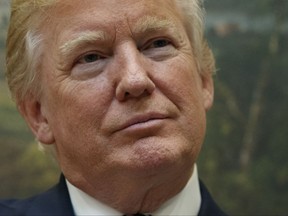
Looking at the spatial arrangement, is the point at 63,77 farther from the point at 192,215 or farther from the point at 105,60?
the point at 192,215

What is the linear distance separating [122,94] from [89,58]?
0.16 m

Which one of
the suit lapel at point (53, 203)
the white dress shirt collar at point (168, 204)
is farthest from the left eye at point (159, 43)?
the suit lapel at point (53, 203)

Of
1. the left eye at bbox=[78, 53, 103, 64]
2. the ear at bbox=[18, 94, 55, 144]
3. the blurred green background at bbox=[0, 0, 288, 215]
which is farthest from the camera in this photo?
the blurred green background at bbox=[0, 0, 288, 215]

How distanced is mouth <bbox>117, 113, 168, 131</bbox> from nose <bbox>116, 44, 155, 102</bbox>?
48 millimetres

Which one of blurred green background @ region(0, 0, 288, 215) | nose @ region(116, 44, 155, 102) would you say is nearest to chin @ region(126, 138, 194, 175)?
nose @ region(116, 44, 155, 102)

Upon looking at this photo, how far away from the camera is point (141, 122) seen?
1340mm

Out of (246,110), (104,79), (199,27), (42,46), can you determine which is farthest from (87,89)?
(246,110)

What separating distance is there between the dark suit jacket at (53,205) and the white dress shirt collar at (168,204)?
0.02 m

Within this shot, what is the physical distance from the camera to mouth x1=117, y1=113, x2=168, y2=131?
1333 millimetres

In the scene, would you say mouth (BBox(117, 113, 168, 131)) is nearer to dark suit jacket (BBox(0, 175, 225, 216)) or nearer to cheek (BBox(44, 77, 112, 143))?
cheek (BBox(44, 77, 112, 143))

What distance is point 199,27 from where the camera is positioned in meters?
1.61

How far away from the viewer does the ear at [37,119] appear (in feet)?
5.16

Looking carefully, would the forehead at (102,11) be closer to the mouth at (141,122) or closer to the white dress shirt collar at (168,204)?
the mouth at (141,122)

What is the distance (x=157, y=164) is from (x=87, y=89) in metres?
0.24
